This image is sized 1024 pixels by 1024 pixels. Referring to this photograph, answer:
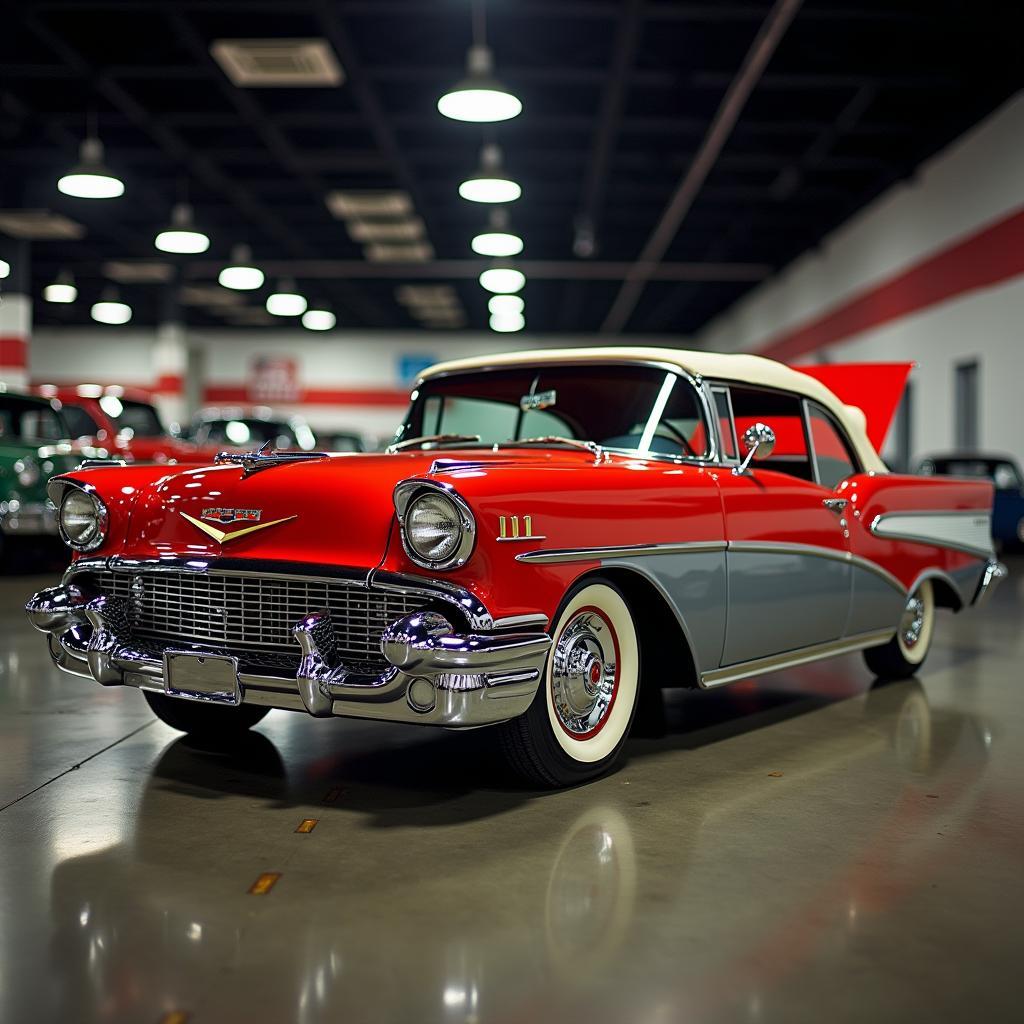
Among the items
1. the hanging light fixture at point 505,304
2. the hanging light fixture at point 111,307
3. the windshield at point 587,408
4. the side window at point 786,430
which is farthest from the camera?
the hanging light fixture at point 505,304

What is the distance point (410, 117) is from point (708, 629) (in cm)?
1093

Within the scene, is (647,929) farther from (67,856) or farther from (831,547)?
(831,547)

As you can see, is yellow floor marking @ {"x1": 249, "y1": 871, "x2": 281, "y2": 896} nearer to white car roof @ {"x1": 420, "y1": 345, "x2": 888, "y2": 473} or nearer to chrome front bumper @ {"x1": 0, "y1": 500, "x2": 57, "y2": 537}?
white car roof @ {"x1": 420, "y1": 345, "x2": 888, "y2": 473}

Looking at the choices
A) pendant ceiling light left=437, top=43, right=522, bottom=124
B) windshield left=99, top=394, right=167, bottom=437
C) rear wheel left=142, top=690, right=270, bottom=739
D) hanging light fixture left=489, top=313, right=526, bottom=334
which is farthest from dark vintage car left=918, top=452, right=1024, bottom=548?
hanging light fixture left=489, top=313, right=526, bottom=334

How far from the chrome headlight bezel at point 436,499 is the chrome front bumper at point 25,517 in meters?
7.03

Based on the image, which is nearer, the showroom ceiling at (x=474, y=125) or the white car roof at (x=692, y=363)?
the white car roof at (x=692, y=363)

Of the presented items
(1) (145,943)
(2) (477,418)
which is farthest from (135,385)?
(1) (145,943)

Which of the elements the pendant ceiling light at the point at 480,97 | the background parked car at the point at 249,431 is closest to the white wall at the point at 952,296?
the pendant ceiling light at the point at 480,97

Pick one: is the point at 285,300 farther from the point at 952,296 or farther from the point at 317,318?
the point at 952,296

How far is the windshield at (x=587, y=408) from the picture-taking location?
444 cm

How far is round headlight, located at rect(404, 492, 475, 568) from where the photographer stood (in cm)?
329

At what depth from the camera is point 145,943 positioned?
2.52m

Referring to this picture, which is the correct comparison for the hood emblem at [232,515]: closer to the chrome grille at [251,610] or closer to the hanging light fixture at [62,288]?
the chrome grille at [251,610]

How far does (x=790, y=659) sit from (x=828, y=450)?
118 cm
